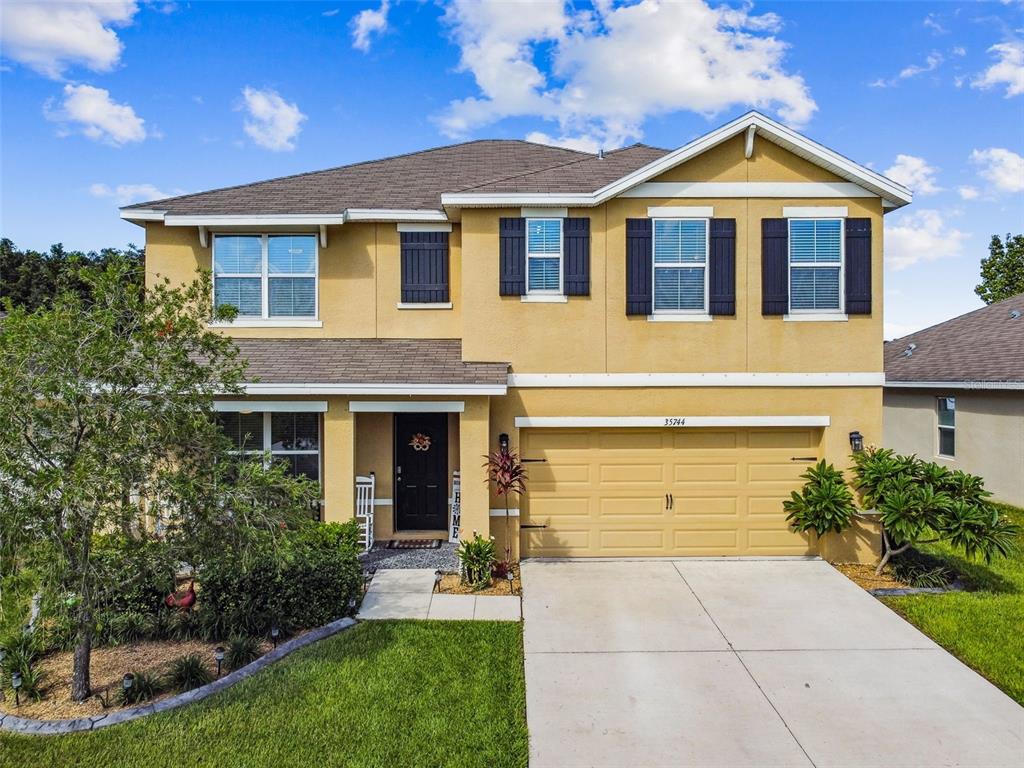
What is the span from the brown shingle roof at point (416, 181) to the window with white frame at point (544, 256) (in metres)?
0.63

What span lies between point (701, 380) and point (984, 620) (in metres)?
4.97

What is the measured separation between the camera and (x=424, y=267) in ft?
36.4

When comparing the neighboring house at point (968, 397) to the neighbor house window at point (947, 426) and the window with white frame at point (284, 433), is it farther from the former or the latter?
the window with white frame at point (284, 433)

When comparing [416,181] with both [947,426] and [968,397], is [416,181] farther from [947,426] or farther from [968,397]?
[947,426]

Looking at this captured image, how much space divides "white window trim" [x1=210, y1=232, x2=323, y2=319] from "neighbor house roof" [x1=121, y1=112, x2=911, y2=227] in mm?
399

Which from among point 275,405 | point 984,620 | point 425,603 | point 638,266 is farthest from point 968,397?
point 275,405

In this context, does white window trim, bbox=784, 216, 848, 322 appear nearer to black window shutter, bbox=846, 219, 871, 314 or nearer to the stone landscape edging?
black window shutter, bbox=846, 219, 871, 314

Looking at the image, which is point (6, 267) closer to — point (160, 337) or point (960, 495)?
point (160, 337)

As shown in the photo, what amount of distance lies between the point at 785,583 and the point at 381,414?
729 cm

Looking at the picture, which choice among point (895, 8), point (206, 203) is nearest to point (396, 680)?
point (206, 203)

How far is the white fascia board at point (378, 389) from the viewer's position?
9.28m

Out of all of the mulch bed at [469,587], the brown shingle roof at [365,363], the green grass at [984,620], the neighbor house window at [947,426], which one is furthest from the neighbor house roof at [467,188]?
the neighbor house window at [947,426]

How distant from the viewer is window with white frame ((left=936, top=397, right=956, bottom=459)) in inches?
640

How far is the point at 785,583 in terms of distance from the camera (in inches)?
363
